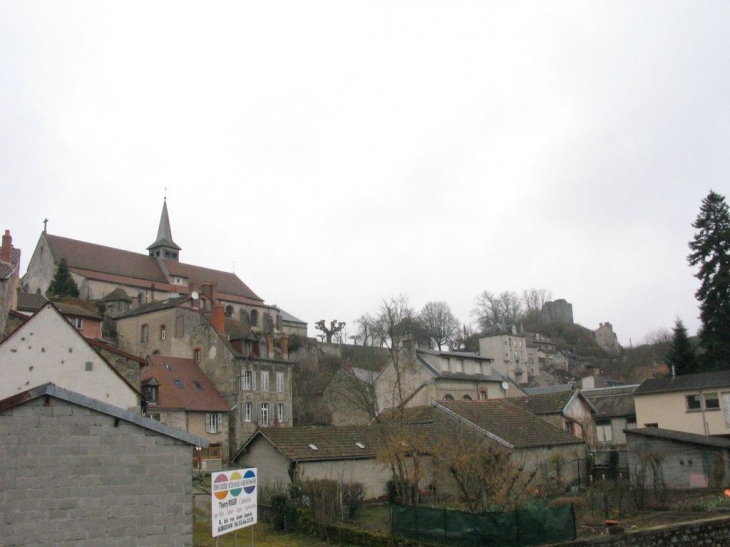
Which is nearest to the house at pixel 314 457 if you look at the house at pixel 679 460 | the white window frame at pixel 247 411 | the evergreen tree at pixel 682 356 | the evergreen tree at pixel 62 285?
the house at pixel 679 460

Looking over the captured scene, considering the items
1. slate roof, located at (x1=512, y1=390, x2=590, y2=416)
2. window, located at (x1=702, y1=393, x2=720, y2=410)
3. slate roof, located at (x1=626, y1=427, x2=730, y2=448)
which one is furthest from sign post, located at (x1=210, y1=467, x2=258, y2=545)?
window, located at (x1=702, y1=393, x2=720, y2=410)

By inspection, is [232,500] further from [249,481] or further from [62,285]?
[62,285]

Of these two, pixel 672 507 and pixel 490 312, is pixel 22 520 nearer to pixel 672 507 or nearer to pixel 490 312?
pixel 672 507

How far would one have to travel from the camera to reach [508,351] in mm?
99500

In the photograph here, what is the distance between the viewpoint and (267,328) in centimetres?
9100

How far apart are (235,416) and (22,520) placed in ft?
117

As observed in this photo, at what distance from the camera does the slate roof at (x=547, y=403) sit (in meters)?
37.1

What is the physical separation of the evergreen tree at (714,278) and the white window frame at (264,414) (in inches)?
1324

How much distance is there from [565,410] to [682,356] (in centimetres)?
1915

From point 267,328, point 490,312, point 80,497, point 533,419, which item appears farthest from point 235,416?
point 490,312

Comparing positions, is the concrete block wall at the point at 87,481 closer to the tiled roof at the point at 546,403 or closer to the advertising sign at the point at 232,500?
the advertising sign at the point at 232,500

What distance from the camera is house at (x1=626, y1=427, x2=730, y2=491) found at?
27.1m

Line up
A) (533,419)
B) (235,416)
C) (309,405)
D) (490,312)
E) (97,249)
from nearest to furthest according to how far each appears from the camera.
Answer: (533,419)
(235,416)
(309,405)
(97,249)
(490,312)

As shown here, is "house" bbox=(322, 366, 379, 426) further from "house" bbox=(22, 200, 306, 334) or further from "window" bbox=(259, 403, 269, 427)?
"house" bbox=(22, 200, 306, 334)
